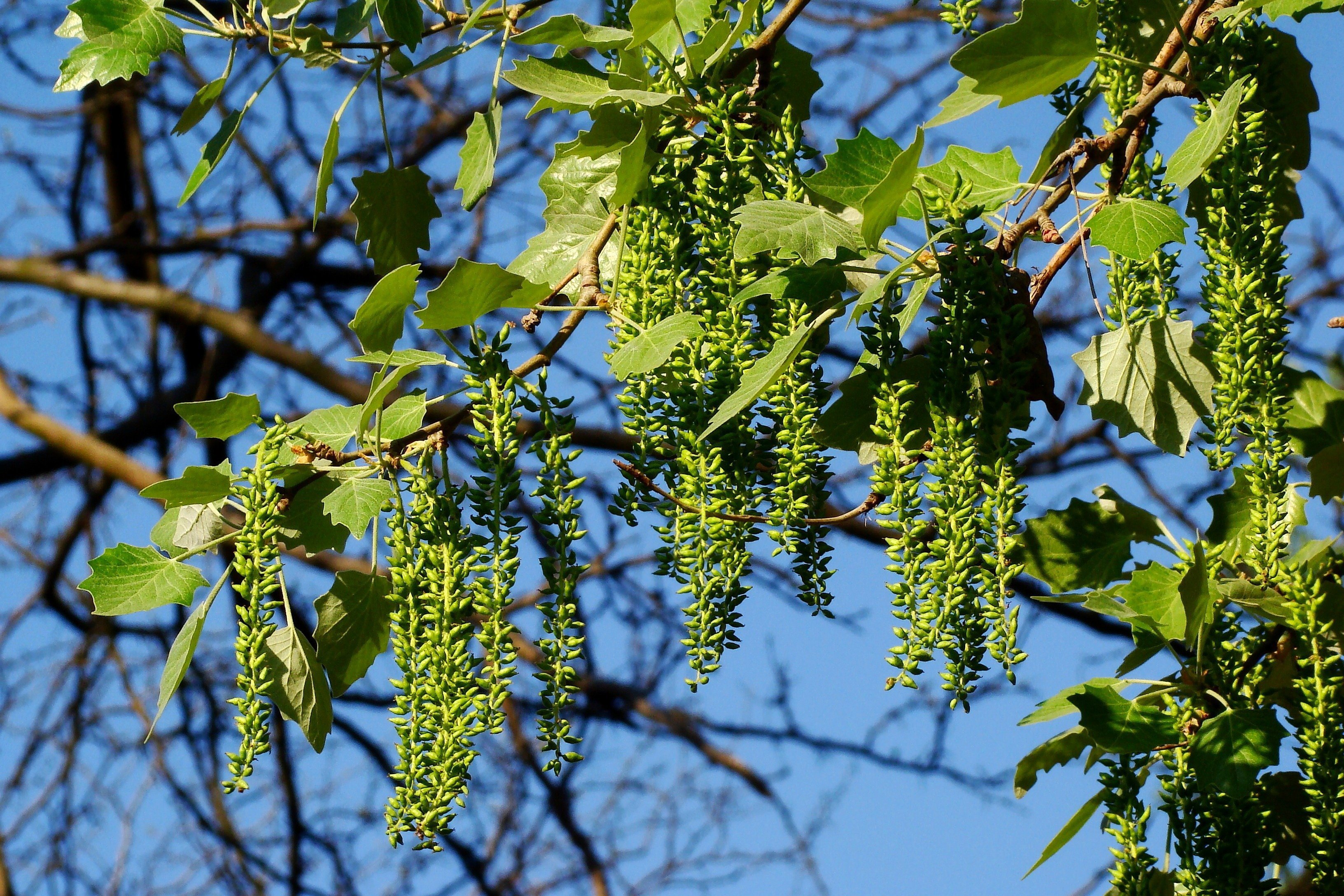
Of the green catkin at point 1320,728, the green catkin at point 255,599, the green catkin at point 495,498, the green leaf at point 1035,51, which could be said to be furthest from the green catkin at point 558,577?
the green catkin at point 1320,728

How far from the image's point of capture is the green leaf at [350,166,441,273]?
50.4 inches

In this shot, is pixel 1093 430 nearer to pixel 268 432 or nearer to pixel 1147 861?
pixel 1147 861

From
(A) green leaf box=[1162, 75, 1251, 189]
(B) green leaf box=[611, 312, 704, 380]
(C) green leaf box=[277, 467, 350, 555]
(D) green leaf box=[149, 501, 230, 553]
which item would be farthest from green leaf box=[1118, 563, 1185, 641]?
(D) green leaf box=[149, 501, 230, 553]

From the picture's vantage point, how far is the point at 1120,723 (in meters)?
1.08

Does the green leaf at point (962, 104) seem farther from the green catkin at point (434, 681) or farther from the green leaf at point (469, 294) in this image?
the green catkin at point (434, 681)

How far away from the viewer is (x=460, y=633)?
910 mm

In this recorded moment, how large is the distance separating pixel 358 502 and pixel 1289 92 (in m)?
0.92

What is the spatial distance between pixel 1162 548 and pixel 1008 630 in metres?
0.56

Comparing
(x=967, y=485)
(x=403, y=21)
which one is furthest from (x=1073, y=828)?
(x=403, y=21)

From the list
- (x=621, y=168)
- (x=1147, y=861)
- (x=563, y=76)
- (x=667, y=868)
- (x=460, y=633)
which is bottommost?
(x=1147, y=861)

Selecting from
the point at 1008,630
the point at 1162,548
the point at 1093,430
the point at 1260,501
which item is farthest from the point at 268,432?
the point at 1093,430

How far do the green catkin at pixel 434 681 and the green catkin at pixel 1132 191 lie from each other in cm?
60

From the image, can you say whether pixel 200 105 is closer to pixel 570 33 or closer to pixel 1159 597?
pixel 570 33

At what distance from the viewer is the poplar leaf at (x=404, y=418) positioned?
1044 millimetres
